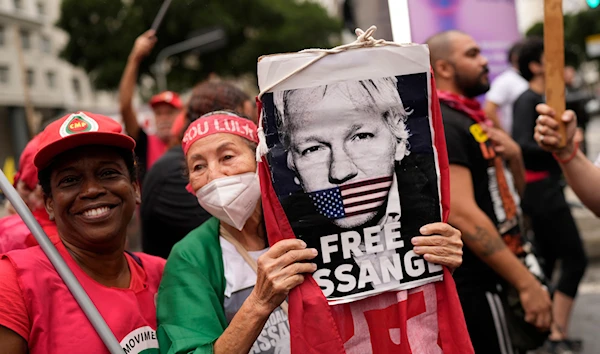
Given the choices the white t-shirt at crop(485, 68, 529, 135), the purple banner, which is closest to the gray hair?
the purple banner

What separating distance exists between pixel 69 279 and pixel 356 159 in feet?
2.81

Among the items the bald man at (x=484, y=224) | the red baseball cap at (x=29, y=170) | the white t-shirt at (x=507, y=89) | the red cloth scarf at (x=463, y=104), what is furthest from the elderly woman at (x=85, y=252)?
the white t-shirt at (x=507, y=89)

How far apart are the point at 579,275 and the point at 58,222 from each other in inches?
151

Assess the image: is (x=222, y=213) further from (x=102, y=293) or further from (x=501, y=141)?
(x=501, y=141)

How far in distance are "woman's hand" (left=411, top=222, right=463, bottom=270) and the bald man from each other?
3.56 feet

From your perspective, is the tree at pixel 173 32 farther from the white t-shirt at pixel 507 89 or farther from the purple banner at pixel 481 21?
the white t-shirt at pixel 507 89

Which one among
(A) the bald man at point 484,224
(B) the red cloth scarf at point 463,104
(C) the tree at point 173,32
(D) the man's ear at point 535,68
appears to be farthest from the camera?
(C) the tree at point 173,32

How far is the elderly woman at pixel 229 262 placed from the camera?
1651 mm

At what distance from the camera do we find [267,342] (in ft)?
6.29

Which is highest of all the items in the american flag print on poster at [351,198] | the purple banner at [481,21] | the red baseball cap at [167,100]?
the purple banner at [481,21]

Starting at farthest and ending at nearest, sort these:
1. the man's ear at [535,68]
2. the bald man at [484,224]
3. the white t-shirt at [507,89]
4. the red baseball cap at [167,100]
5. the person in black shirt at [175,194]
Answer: the white t-shirt at [507,89] < the red baseball cap at [167,100] < the man's ear at [535,68] < the person in black shirt at [175,194] < the bald man at [484,224]

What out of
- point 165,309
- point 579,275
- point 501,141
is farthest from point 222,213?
point 579,275

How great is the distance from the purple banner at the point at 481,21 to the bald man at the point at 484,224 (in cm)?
310

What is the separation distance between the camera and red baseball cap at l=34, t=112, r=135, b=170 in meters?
1.83
